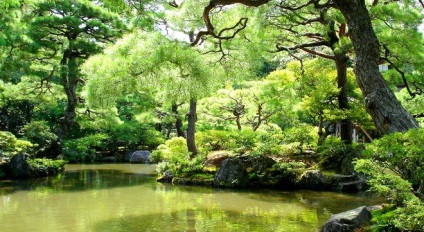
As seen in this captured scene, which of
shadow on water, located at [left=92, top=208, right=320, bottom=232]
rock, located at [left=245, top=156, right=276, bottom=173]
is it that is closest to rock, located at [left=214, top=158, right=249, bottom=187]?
rock, located at [left=245, top=156, right=276, bottom=173]

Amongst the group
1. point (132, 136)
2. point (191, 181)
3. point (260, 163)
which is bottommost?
point (191, 181)

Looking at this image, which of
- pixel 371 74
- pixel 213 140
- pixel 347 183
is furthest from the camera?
pixel 213 140

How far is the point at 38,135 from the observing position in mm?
15211

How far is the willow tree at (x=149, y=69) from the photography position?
8.77 m

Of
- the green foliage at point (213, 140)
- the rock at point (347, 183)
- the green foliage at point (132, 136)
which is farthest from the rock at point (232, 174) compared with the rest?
the green foliage at point (132, 136)

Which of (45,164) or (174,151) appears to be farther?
(45,164)

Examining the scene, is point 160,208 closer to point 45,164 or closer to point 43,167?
point 43,167

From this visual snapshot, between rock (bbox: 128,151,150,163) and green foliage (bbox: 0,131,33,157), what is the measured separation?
866 cm

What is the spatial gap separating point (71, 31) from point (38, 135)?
4272 mm

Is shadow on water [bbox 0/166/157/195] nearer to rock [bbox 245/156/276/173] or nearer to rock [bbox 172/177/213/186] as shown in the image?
rock [bbox 172/177/213/186]

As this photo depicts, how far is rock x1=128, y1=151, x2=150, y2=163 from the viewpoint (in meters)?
21.3

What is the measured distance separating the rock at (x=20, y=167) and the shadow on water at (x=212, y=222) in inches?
292

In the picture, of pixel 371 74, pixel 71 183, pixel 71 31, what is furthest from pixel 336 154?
pixel 71 31

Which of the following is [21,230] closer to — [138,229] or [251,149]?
[138,229]
